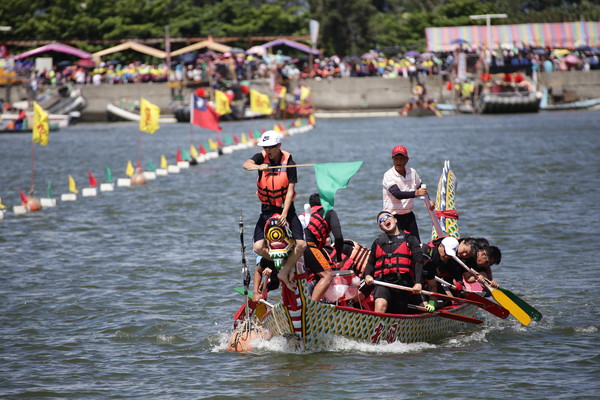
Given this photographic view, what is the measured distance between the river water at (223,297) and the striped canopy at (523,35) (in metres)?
33.8

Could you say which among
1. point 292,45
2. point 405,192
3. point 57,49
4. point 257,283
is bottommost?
point 257,283

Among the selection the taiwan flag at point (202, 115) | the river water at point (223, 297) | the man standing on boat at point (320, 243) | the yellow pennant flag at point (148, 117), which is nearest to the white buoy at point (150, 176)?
the river water at point (223, 297)

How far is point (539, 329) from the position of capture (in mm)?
13953

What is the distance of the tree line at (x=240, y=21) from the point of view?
73.9 meters

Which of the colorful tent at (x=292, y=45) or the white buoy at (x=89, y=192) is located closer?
the white buoy at (x=89, y=192)

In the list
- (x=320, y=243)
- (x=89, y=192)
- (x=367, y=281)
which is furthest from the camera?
(x=89, y=192)

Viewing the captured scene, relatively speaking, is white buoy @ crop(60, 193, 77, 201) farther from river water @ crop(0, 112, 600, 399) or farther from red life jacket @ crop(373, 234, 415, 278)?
red life jacket @ crop(373, 234, 415, 278)

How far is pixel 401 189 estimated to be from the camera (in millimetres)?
13688

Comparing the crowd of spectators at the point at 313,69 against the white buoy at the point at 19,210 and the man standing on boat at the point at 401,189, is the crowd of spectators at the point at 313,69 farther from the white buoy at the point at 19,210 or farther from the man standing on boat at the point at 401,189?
the man standing on boat at the point at 401,189

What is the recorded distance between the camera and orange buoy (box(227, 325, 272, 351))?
42.3ft

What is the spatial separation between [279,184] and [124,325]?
4.12 metres

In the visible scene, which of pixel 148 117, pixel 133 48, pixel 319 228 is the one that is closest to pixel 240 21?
pixel 133 48

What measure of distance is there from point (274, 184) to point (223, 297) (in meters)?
4.85

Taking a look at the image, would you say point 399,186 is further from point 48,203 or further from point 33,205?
point 48,203
